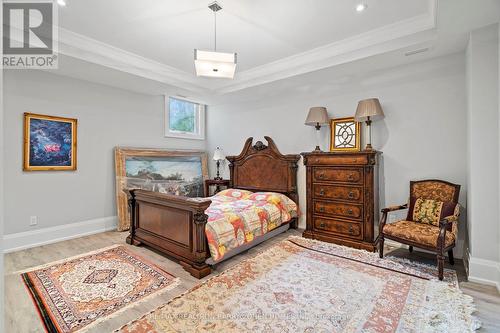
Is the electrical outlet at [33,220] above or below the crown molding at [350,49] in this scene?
below

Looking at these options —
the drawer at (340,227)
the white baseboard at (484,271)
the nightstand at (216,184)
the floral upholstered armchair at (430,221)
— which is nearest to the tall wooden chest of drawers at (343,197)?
the drawer at (340,227)

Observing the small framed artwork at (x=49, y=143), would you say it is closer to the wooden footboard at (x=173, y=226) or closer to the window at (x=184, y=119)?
the wooden footboard at (x=173, y=226)

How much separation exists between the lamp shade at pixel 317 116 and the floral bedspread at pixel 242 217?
141cm

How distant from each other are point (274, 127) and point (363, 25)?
7.72 ft

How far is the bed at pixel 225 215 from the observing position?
9.41 feet

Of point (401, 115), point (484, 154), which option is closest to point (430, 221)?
point (484, 154)

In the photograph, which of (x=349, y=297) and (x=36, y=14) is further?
(x=36, y=14)

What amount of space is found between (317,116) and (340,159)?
2.93 ft

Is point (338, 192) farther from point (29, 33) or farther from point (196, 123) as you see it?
point (29, 33)

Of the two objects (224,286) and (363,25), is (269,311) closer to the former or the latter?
(224,286)

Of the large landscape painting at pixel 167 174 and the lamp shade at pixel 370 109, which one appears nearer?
the lamp shade at pixel 370 109

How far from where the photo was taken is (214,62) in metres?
2.79

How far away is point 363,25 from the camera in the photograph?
3.10 meters

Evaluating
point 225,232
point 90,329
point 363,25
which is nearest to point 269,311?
point 225,232
